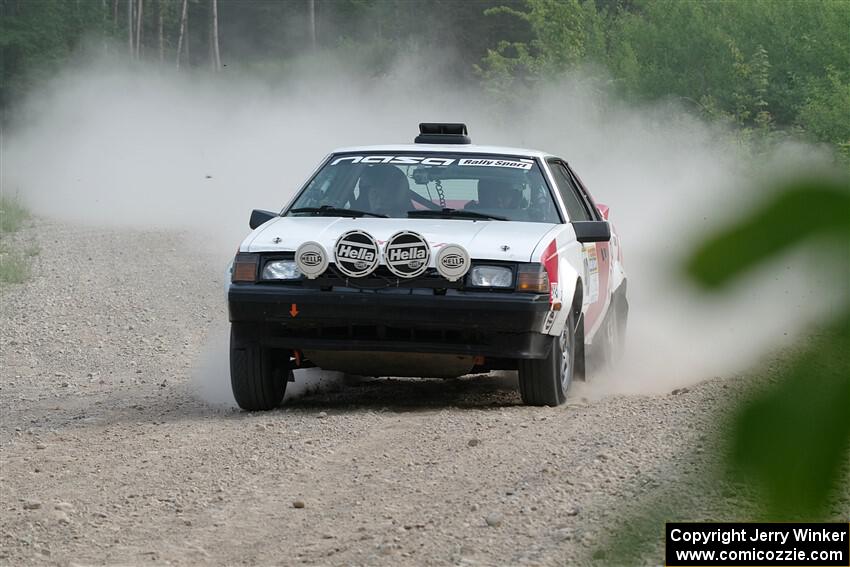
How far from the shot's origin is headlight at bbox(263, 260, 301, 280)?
700 cm

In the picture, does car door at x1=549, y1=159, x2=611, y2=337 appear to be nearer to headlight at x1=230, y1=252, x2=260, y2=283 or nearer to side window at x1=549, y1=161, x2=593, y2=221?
side window at x1=549, y1=161, x2=593, y2=221

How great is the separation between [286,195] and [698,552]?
1173 inches

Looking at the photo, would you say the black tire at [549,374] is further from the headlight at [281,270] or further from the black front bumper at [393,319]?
the headlight at [281,270]

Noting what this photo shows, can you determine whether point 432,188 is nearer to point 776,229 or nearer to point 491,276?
point 491,276

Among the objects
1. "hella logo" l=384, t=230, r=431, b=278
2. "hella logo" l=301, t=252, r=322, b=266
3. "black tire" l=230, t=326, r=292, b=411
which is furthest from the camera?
"black tire" l=230, t=326, r=292, b=411

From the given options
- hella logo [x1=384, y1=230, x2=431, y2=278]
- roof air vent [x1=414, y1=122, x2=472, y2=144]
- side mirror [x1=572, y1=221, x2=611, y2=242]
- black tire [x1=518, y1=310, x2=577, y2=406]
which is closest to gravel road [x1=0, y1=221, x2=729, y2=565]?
black tire [x1=518, y1=310, x2=577, y2=406]

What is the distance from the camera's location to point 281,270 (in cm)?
705

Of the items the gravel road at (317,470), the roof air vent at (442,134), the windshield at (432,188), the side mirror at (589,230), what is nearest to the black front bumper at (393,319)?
the gravel road at (317,470)

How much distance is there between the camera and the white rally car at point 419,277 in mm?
6746

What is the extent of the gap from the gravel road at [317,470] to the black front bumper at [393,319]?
16.0 inches

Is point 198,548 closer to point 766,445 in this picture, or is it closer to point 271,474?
point 271,474

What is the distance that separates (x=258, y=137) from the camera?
4191 centimetres

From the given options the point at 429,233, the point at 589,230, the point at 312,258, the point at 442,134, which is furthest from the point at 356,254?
the point at 442,134

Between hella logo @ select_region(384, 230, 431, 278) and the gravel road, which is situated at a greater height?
hella logo @ select_region(384, 230, 431, 278)
